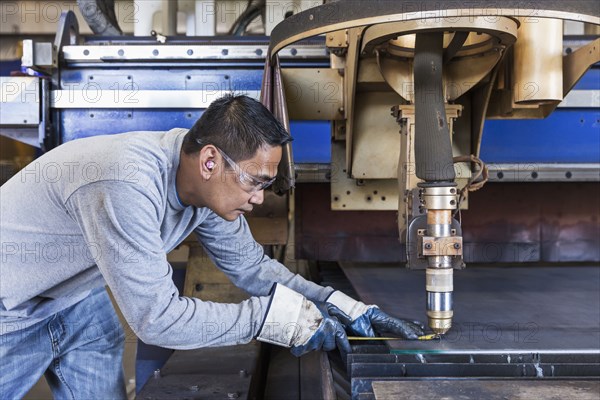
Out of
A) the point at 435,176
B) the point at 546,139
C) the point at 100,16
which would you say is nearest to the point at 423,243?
the point at 435,176

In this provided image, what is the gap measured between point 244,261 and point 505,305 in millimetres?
723

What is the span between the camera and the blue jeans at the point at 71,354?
1.33 metres

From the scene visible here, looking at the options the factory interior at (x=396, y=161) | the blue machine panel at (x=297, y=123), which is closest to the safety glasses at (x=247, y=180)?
the factory interior at (x=396, y=161)

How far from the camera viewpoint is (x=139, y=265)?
104 cm

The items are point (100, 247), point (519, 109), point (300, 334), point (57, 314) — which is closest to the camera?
point (100, 247)

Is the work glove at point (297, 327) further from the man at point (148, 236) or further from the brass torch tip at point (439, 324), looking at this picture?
the brass torch tip at point (439, 324)

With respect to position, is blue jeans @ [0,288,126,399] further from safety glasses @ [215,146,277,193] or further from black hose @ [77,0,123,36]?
black hose @ [77,0,123,36]

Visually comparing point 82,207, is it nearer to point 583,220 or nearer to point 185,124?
point 185,124

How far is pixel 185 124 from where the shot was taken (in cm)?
194

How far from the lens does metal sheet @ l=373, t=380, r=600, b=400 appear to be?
0.95 meters

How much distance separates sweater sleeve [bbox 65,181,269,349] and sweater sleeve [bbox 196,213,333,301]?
0.29 meters

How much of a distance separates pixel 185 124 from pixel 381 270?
876mm

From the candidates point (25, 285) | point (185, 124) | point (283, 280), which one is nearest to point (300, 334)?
point (283, 280)

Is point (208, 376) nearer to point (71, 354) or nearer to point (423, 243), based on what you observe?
point (71, 354)
